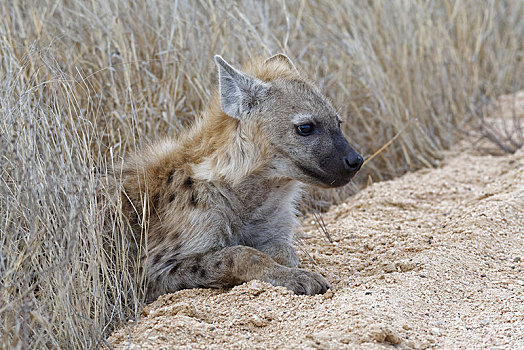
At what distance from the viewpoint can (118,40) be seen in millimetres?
4961

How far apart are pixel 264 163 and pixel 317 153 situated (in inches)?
12.3

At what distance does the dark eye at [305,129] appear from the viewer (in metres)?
3.84

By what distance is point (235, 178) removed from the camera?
3.83 meters

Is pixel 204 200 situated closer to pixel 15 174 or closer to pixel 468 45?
pixel 15 174

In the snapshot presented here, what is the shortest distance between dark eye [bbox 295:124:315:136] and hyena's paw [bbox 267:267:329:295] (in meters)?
0.81

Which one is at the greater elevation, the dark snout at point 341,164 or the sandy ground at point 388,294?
the dark snout at point 341,164

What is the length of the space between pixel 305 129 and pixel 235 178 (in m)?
0.49

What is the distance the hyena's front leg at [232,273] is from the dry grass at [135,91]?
0.76ft

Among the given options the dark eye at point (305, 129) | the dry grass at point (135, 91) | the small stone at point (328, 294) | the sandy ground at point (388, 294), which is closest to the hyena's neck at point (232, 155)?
the dark eye at point (305, 129)

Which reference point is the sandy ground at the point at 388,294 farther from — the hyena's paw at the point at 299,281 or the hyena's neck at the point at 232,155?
the hyena's neck at the point at 232,155

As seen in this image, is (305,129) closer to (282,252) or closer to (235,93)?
(235,93)

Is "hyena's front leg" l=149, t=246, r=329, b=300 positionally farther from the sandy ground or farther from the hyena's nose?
the hyena's nose

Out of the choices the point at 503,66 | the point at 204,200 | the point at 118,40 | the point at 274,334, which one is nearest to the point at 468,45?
the point at 503,66

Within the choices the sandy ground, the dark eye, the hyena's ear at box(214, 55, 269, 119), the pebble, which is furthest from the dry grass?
the pebble
